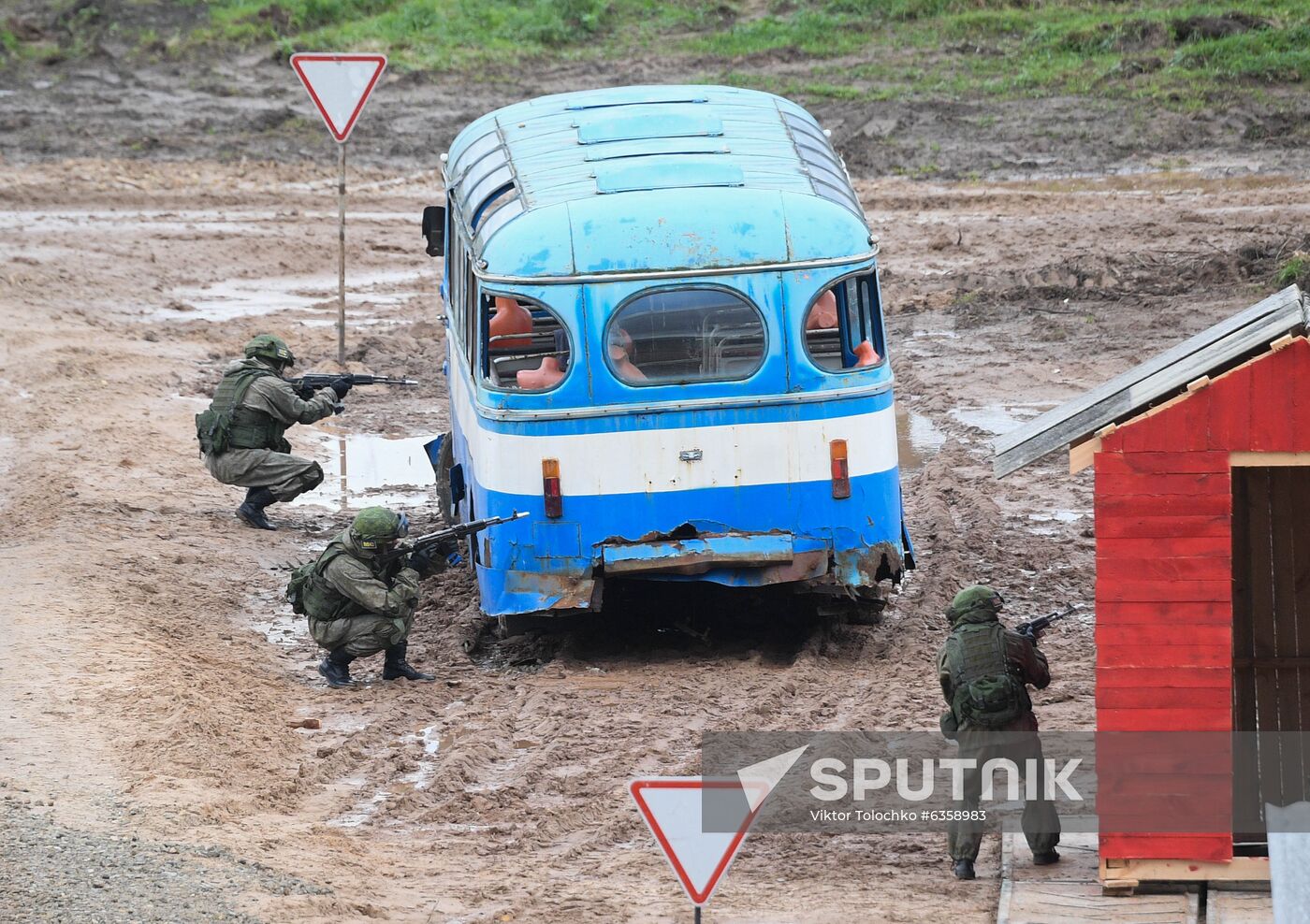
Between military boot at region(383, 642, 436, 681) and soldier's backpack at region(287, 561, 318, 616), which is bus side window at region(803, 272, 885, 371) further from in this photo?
soldier's backpack at region(287, 561, 318, 616)

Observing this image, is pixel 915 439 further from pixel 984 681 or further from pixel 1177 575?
pixel 1177 575

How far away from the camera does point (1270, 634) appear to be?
7938mm

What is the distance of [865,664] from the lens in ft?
34.7

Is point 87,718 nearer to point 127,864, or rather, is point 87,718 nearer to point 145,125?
point 127,864

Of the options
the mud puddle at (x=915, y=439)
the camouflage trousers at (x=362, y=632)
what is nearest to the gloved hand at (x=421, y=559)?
the camouflage trousers at (x=362, y=632)

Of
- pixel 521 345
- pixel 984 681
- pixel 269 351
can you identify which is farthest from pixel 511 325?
pixel 984 681

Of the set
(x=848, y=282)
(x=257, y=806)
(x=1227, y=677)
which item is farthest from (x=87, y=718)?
(x=1227, y=677)

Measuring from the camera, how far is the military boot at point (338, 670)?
10703 millimetres

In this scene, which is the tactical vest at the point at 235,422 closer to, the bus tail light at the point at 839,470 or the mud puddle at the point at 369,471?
the mud puddle at the point at 369,471

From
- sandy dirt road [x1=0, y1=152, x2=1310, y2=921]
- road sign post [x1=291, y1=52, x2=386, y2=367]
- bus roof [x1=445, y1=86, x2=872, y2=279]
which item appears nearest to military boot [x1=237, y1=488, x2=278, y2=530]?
sandy dirt road [x1=0, y1=152, x2=1310, y2=921]

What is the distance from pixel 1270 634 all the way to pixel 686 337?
3.62 meters

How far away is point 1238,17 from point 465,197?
20023 mm

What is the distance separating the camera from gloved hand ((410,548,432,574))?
1088cm

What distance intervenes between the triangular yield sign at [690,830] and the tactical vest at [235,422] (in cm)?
833
